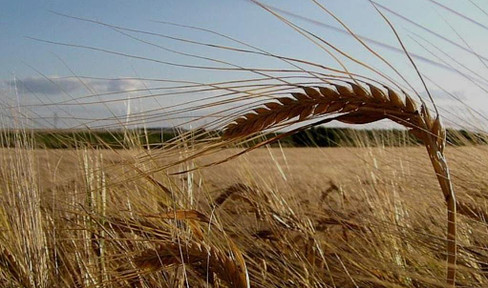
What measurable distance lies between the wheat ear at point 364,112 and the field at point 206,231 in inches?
5.3

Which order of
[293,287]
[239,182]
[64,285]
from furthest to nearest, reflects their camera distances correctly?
[239,182]
[64,285]
[293,287]

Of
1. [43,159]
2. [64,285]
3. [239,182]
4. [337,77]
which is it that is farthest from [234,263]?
[43,159]

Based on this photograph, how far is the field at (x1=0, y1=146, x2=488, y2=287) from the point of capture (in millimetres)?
951

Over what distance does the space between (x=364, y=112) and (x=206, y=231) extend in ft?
1.77

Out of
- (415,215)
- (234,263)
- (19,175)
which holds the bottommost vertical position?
(415,215)

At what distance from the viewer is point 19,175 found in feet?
5.27

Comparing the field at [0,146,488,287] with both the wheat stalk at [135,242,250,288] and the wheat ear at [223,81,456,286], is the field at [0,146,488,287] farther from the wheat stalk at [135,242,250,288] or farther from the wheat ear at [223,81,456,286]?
the wheat ear at [223,81,456,286]

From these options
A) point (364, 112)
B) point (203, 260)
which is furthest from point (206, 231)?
point (364, 112)

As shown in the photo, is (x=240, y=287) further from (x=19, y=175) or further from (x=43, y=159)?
(x=43, y=159)

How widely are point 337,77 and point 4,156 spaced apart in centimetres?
133

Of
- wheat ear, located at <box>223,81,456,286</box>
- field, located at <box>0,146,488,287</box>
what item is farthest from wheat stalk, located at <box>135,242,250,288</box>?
wheat ear, located at <box>223,81,456,286</box>

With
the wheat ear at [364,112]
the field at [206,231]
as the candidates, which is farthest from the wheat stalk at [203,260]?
the wheat ear at [364,112]

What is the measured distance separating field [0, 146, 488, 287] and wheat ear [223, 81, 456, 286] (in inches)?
5.3

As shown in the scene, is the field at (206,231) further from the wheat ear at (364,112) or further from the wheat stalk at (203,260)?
the wheat ear at (364,112)
